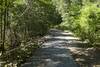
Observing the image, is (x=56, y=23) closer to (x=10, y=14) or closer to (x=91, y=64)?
(x=10, y=14)

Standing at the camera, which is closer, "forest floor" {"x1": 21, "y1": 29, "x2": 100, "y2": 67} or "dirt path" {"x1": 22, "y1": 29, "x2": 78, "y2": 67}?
"dirt path" {"x1": 22, "y1": 29, "x2": 78, "y2": 67}

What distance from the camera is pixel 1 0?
17.1 metres

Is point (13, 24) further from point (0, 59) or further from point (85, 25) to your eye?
point (0, 59)

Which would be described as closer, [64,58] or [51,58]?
[51,58]

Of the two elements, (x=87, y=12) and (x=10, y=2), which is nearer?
(x=10, y=2)

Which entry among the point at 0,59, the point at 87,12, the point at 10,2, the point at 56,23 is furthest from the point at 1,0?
the point at 56,23

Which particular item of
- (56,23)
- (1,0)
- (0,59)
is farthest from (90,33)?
(56,23)

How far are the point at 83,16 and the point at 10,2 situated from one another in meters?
8.23

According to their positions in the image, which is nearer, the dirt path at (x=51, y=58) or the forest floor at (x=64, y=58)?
the dirt path at (x=51, y=58)

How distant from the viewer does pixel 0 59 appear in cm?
1396

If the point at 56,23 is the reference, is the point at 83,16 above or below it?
above

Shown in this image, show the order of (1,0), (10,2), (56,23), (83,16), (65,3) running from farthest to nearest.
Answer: (56,23)
(65,3)
(83,16)
(10,2)
(1,0)

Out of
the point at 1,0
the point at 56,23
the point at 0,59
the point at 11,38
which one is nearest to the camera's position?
the point at 0,59

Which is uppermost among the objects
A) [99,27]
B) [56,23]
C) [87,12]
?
[87,12]
